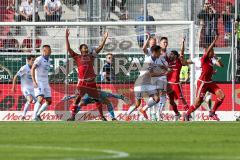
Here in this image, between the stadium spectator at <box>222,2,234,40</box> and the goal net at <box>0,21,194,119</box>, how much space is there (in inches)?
59.0

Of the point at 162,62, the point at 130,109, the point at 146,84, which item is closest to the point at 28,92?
the point at 130,109

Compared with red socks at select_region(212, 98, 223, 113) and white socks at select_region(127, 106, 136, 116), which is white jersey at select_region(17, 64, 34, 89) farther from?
red socks at select_region(212, 98, 223, 113)

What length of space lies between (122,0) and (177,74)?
6416 millimetres

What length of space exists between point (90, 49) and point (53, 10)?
4.95 metres

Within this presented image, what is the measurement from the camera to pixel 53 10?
3388 cm

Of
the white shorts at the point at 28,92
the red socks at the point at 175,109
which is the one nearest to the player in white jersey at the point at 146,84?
the red socks at the point at 175,109

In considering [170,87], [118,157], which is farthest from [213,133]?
[170,87]

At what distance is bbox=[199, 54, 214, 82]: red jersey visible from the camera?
2678cm

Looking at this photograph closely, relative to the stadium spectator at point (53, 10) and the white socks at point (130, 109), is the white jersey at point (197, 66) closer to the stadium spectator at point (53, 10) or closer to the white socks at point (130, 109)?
the white socks at point (130, 109)

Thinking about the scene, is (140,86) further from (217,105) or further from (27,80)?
(27,80)

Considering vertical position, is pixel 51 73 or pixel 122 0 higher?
pixel 122 0

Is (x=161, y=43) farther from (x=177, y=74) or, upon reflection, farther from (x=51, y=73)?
(x=51, y=73)

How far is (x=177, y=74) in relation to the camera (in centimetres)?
2823

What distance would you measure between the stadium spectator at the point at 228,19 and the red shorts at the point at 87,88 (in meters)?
5.18
